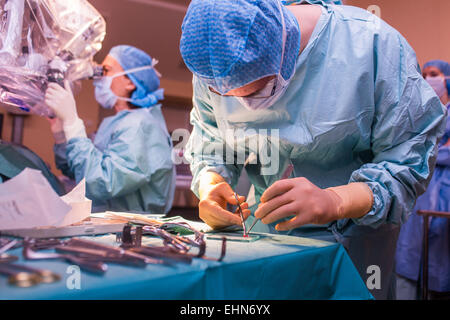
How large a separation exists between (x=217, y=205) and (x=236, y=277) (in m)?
0.44

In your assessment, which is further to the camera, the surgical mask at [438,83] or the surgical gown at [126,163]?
the surgical mask at [438,83]

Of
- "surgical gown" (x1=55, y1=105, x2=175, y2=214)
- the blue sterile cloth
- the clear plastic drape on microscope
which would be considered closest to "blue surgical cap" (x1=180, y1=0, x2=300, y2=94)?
the blue sterile cloth

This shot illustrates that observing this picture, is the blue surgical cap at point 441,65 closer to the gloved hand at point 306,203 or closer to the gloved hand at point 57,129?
the gloved hand at point 306,203

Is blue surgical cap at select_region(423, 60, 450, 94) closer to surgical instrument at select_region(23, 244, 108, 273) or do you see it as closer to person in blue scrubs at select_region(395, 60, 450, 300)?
person in blue scrubs at select_region(395, 60, 450, 300)

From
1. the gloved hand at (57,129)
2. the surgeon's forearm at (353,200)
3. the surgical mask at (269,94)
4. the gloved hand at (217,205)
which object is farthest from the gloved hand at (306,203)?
→ the gloved hand at (57,129)

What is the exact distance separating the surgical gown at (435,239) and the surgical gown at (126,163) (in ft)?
5.58

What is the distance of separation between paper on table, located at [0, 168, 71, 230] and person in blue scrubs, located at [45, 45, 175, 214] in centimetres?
117

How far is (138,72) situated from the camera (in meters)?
2.38

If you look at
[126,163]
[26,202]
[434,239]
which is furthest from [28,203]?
[434,239]

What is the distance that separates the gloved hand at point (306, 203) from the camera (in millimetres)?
913

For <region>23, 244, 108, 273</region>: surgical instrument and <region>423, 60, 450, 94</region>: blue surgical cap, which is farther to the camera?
<region>423, 60, 450, 94</region>: blue surgical cap

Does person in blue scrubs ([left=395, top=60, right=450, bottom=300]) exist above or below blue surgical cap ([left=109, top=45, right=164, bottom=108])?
below

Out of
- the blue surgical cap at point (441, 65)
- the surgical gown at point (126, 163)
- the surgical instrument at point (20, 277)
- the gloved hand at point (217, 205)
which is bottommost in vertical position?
the surgical gown at point (126, 163)

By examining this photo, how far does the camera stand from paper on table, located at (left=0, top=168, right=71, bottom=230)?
691 mm
